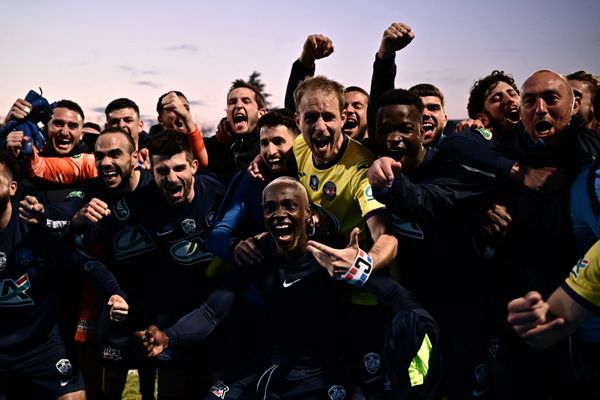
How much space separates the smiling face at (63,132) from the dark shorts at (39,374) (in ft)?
6.36

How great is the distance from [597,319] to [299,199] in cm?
187

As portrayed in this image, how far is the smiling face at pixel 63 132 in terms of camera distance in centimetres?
599

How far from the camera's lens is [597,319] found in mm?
3127

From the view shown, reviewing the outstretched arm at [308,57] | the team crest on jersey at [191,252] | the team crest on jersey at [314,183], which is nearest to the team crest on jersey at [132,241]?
the team crest on jersey at [191,252]

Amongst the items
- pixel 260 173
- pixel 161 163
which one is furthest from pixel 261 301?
pixel 161 163

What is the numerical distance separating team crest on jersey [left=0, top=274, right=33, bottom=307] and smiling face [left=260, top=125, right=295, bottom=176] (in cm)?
211

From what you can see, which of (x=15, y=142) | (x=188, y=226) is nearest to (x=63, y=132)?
(x=15, y=142)

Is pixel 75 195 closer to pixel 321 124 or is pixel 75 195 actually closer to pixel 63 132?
pixel 63 132

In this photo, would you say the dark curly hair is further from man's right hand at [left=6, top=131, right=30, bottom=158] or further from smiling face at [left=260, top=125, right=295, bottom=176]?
man's right hand at [left=6, top=131, right=30, bottom=158]

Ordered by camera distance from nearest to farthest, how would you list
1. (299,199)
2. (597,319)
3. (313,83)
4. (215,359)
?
(597,319) → (299,199) → (313,83) → (215,359)

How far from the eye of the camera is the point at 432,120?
5.20m

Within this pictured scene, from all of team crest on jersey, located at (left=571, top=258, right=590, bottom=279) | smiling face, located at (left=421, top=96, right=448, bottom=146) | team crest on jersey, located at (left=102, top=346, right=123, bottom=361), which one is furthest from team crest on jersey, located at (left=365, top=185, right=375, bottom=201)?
team crest on jersey, located at (left=102, top=346, right=123, bottom=361)

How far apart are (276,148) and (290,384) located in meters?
1.69

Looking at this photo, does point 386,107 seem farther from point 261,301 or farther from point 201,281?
point 201,281
